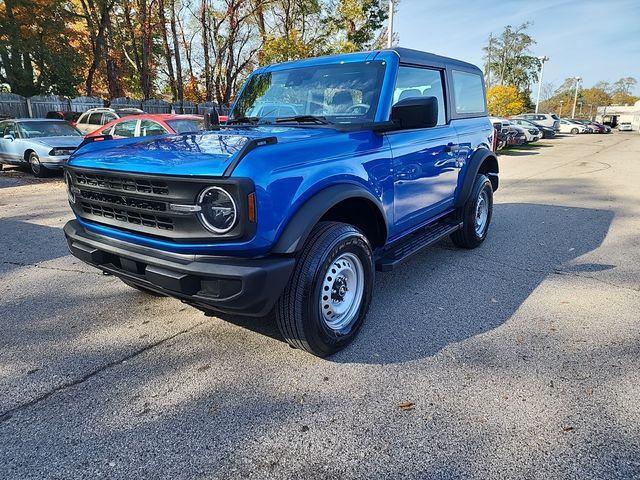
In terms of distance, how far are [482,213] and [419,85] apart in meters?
2.19

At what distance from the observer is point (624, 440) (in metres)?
2.22

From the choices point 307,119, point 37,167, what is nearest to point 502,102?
point 37,167

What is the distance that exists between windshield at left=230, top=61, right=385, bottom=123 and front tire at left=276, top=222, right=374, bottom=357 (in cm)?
106

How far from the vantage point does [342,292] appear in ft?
10.2

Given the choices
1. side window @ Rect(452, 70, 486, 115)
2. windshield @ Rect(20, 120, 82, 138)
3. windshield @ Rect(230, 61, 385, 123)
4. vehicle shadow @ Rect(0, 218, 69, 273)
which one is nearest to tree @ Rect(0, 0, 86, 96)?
windshield @ Rect(20, 120, 82, 138)

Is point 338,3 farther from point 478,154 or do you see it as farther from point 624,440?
point 624,440

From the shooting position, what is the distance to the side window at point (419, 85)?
3.65 m

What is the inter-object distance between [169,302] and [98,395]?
1335mm

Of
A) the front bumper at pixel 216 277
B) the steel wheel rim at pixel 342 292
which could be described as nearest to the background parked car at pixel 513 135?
the steel wheel rim at pixel 342 292

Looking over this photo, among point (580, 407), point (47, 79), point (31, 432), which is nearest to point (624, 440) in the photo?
point (580, 407)

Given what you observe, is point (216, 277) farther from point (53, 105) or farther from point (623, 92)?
point (623, 92)

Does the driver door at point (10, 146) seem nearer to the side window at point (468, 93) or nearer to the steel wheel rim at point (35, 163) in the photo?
the steel wheel rim at point (35, 163)

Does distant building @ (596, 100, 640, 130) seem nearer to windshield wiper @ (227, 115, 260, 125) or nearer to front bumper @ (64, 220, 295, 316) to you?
windshield wiper @ (227, 115, 260, 125)

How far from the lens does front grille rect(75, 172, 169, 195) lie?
8.36 ft
